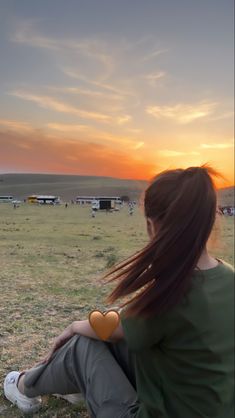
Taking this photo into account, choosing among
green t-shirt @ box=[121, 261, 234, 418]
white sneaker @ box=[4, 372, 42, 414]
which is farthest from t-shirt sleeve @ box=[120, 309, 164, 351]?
white sneaker @ box=[4, 372, 42, 414]

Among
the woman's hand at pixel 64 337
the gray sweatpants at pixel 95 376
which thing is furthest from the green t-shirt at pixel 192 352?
the woman's hand at pixel 64 337

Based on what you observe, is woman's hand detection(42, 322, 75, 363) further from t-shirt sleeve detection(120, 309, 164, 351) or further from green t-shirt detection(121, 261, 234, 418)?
t-shirt sleeve detection(120, 309, 164, 351)

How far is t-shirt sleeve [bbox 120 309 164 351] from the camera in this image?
5.59ft

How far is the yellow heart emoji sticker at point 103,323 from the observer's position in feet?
7.06

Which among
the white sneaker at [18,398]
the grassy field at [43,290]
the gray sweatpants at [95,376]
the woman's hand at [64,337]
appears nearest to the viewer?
the gray sweatpants at [95,376]

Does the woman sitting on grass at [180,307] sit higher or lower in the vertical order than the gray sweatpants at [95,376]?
higher

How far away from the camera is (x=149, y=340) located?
1750mm

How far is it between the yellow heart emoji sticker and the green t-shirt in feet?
0.88

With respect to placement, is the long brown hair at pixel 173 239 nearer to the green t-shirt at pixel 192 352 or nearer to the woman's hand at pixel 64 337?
the green t-shirt at pixel 192 352

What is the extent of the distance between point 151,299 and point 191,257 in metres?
0.20

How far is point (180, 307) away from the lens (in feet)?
5.51

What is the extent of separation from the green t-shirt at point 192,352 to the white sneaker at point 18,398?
1049 mm

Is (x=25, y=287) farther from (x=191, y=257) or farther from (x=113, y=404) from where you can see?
(x=191, y=257)

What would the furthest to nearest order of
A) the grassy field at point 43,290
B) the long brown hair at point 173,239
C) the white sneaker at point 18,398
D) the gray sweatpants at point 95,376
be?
the grassy field at point 43,290
the white sneaker at point 18,398
the gray sweatpants at point 95,376
the long brown hair at point 173,239
